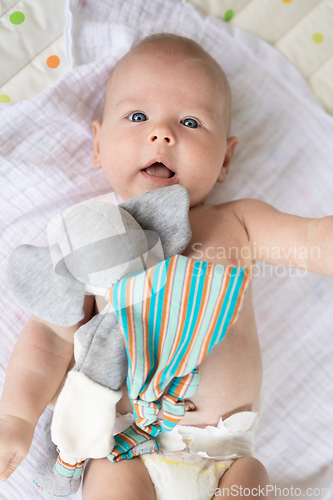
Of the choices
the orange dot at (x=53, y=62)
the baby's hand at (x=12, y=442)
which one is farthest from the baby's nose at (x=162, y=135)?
the baby's hand at (x=12, y=442)

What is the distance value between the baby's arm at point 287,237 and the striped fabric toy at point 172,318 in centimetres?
23

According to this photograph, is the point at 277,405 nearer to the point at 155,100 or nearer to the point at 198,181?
the point at 198,181

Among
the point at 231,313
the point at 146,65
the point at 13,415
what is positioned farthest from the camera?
the point at 146,65

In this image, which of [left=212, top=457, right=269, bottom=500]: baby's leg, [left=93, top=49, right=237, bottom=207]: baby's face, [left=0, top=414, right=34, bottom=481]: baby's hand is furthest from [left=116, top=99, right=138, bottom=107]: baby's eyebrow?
[left=212, top=457, right=269, bottom=500]: baby's leg

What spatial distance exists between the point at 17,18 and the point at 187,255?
766 millimetres

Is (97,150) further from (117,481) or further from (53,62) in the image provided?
(117,481)

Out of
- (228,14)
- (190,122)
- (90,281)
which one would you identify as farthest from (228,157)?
(90,281)

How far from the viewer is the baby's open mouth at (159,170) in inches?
32.7

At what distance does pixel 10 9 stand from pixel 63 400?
3.19 ft

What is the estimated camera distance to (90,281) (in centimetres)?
61

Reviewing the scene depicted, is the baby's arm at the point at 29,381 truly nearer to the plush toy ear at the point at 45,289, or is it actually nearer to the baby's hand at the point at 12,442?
the baby's hand at the point at 12,442

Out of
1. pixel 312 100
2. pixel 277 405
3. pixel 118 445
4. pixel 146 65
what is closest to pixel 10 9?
pixel 146 65

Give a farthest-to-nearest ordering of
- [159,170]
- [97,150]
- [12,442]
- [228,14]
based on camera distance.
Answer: [228,14]
[97,150]
[159,170]
[12,442]

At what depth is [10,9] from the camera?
3.49 feet
